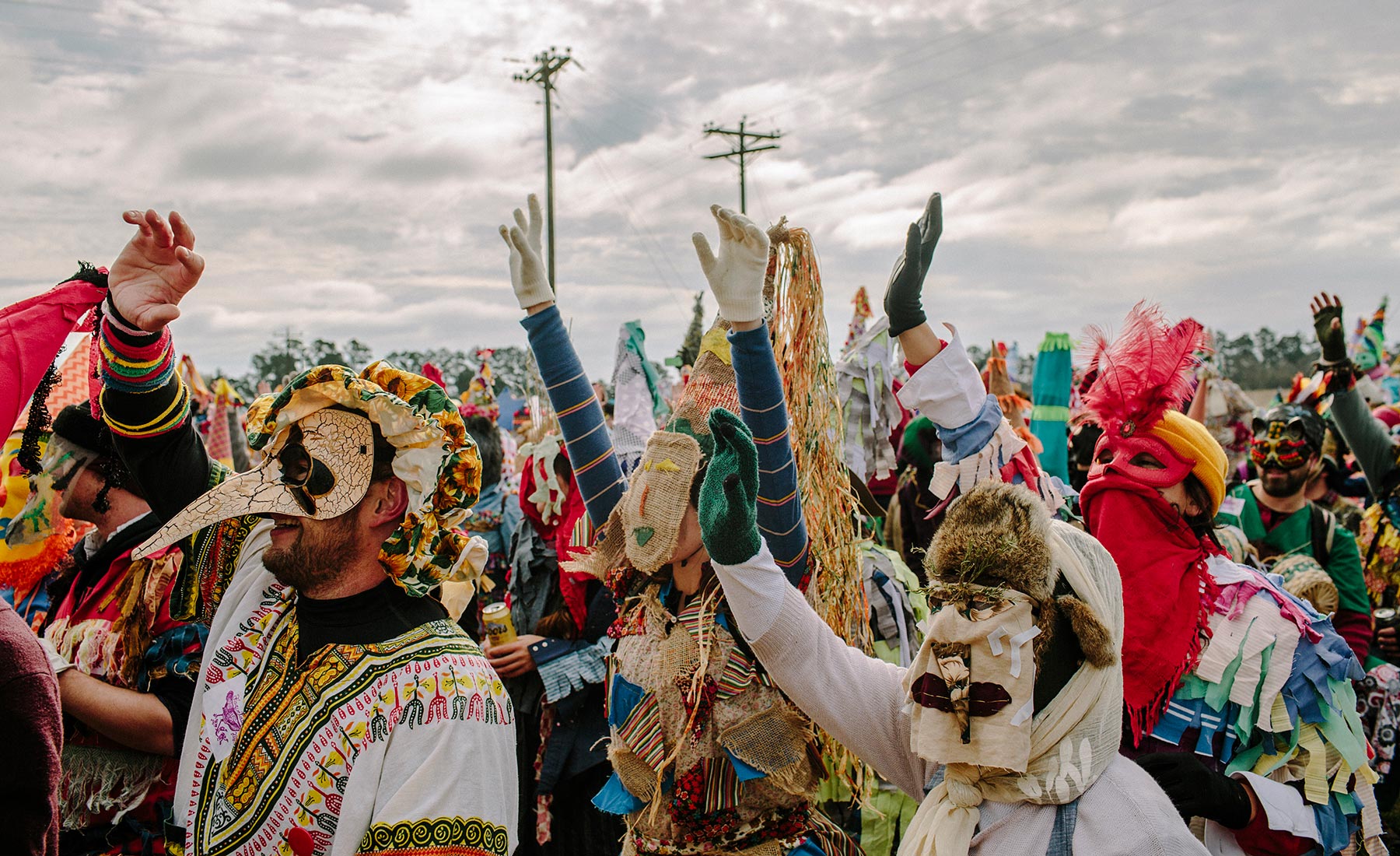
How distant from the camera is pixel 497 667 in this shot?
369 centimetres

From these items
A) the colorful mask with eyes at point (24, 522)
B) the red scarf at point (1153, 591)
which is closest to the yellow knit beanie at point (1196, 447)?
the red scarf at point (1153, 591)

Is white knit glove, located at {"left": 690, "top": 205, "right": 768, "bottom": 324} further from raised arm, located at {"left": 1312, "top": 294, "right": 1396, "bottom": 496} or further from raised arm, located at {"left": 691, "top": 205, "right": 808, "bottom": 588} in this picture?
raised arm, located at {"left": 1312, "top": 294, "right": 1396, "bottom": 496}

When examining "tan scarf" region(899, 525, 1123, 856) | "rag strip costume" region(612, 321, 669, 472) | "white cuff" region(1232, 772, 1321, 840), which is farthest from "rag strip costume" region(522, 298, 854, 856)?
"rag strip costume" region(612, 321, 669, 472)

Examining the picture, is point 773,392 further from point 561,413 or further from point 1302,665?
point 1302,665

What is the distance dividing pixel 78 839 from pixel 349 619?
106 centimetres

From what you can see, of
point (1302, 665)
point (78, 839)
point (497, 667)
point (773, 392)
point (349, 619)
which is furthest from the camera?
point (497, 667)

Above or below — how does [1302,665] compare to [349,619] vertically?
below

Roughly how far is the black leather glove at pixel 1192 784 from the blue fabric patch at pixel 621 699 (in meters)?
1.32

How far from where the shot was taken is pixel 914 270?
2.46 m

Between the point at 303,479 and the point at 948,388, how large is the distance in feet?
5.53

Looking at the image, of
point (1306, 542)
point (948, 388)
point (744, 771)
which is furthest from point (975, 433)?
point (1306, 542)

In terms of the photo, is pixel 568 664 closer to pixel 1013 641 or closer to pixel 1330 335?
pixel 1013 641

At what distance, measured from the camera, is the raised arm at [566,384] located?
2.86 meters

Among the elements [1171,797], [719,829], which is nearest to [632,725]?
[719,829]
